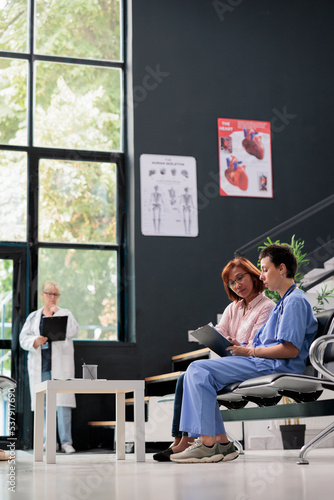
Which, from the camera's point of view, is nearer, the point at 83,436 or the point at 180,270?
the point at 83,436

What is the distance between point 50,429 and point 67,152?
4.15 m

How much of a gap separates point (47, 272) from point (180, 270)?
1.37 metres

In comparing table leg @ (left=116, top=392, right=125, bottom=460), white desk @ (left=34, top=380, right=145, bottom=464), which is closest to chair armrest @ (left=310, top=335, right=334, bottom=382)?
white desk @ (left=34, top=380, right=145, bottom=464)

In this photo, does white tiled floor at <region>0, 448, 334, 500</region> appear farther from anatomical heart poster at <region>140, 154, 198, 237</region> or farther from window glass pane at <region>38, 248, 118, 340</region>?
anatomical heart poster at <region>140, 154, 198, 237</region>

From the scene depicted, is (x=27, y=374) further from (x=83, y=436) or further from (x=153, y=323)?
(x=153, y=323)

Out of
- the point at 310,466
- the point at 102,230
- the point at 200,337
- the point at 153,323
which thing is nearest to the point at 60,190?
the point at 102,230

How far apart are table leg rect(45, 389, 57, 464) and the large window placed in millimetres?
3169

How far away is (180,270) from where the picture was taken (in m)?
7.54

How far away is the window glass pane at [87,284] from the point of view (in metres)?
7.42

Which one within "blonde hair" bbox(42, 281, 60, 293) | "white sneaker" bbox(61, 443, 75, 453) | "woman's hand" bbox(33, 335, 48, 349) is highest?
"blonde hair" bbox(42, 281, 60, 293)

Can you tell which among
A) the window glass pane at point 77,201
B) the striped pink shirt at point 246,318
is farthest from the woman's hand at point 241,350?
the window glass pane at point 77,201

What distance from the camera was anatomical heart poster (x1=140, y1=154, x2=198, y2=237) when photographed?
298 inches

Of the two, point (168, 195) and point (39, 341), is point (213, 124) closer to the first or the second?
point (168, 195)

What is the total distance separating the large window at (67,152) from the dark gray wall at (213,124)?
0.32 metres
